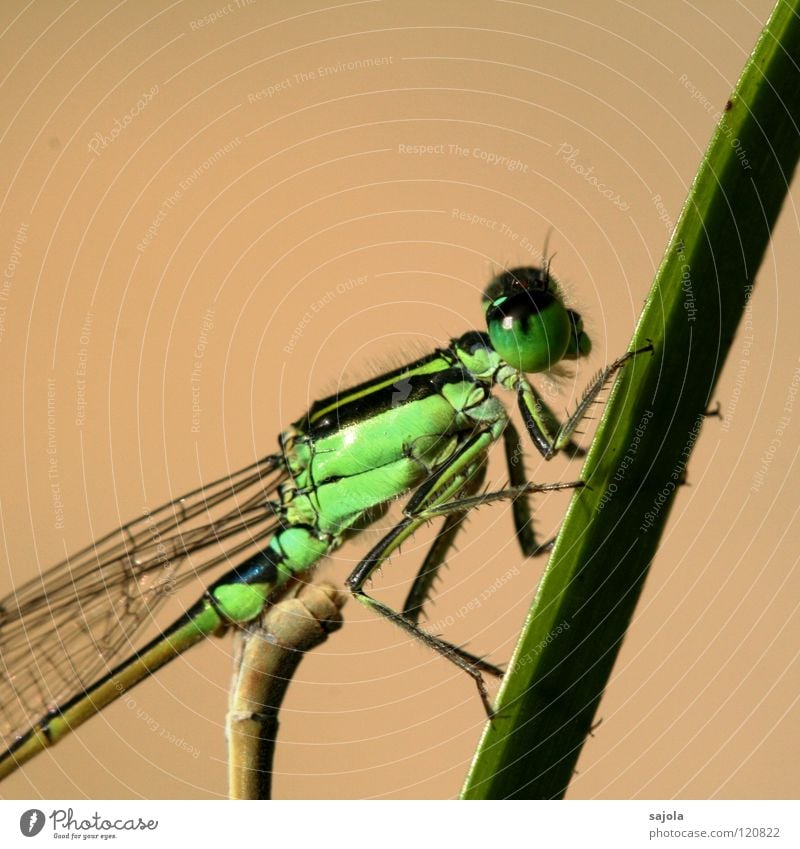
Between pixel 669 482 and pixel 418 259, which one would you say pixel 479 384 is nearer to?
pixel 418 259

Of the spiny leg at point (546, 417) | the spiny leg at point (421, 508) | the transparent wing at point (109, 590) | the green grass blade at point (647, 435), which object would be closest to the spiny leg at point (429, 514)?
the spiny leg at point (421, 508)

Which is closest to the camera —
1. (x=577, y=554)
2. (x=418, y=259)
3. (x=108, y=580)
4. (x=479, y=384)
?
(x=577, y=554)

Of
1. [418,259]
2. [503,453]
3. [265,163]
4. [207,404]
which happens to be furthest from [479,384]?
[265,163]

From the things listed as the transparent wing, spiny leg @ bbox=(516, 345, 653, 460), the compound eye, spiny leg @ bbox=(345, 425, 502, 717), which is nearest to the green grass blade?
spiny leg @ bbox=(516, 345, 653, 460)

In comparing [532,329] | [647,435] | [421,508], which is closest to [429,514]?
[421,508]

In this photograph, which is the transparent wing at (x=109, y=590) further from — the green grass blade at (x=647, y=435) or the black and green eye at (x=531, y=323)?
the green grass blade at (x=647, y=435)

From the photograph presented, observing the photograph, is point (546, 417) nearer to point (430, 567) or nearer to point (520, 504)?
point (520, 504)
